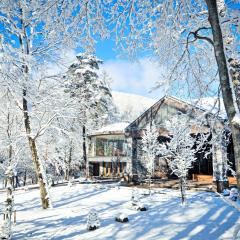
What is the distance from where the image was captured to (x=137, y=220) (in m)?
12.3

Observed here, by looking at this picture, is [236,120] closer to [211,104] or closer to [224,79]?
[224,79]

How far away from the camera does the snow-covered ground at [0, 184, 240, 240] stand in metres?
10.3

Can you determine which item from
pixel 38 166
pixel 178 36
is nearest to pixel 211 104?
pixel 178 36

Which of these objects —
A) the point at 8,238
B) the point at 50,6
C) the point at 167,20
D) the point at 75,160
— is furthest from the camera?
the point at 75,160

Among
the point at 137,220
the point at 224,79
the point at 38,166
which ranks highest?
the point at 224,79

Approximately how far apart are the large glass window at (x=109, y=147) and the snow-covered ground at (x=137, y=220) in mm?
14462

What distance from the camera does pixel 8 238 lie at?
31.7 feet

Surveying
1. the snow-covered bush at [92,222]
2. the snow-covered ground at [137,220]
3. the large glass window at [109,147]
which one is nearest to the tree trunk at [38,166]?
the snow-covered ground at [137,220]

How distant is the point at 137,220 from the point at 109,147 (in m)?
21.6

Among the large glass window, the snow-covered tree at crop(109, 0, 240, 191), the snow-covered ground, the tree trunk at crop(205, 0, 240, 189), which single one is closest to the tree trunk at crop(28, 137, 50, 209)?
the snow-covered ground

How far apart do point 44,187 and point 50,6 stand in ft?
37.5

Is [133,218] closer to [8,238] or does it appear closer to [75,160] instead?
[8,238]

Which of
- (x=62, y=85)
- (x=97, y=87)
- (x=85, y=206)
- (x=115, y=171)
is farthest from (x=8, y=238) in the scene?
(x=97, y=87)

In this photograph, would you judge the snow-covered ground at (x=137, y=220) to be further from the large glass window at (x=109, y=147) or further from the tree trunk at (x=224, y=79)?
the large glass window at (x=109, y=147)
